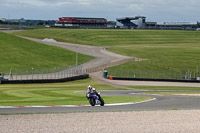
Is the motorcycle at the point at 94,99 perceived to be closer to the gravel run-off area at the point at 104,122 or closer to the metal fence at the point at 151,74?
the gravel run-off area at the point at 104,122

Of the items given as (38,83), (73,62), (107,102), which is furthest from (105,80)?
(107,102)

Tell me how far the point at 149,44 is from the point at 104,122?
12573 cm

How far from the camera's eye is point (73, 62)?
96.3 meters

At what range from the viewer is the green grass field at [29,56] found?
87.1 metres

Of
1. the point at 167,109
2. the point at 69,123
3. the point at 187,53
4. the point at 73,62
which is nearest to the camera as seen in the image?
the point at 69,123

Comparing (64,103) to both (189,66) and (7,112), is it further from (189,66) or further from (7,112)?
(189,66)

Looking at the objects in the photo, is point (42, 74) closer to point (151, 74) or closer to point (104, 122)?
point (151, 74)

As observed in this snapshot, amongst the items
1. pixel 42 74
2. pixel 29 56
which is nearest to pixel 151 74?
pixel 42 74

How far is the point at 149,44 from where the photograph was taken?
14838cm

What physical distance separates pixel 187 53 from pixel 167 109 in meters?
85.4

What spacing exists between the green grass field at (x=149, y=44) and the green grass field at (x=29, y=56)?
45.3 ft

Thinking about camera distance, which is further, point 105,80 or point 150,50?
point 150,50

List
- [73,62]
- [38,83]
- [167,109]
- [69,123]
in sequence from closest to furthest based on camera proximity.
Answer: [69,123] < [167,109] < [38,83] < [73,62]

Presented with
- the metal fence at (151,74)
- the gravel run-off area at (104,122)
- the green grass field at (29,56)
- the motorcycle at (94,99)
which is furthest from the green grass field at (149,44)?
the gravel run-off area at (104,122)
